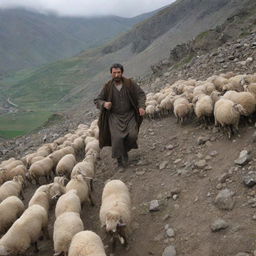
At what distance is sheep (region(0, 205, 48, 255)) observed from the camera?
18.8 feet

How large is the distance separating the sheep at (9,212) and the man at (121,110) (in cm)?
222

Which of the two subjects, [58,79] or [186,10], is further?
[58,79]

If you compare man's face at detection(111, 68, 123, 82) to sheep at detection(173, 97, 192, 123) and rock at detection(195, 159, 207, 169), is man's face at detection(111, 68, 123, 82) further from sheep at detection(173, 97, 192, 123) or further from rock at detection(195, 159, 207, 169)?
rock at detection(195, 159, 207, 169)

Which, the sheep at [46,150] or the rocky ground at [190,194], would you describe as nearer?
the rocky ground at [190,194]

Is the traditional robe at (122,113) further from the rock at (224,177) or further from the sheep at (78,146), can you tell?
the sheep at (78,146)

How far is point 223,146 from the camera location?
294 inches

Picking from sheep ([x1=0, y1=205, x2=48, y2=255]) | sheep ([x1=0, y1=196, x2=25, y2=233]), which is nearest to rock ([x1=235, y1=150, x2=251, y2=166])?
sheep ([x1=0, y1=205, x2=48, y2=255])

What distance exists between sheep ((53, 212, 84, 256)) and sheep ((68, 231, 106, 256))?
40cm

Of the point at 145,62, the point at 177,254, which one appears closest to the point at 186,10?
the point at 145,62

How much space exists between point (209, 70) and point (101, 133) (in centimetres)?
932

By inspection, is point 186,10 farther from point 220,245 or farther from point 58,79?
point 220,245

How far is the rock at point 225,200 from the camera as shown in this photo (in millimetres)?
5621

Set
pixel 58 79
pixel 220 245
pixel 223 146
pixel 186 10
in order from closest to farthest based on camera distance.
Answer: pixel 220 245 → pixel 223 146 → pixel 186 10 → pixel 58 79

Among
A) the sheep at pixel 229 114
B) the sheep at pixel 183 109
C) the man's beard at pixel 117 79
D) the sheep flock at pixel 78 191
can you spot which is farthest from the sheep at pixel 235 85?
the man's beard at pixel 117 79
